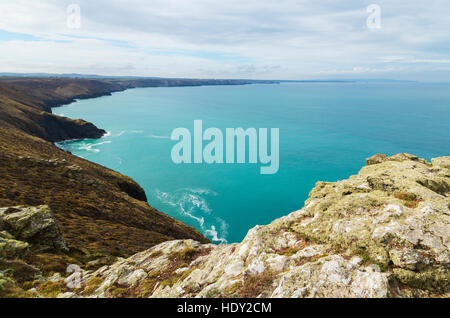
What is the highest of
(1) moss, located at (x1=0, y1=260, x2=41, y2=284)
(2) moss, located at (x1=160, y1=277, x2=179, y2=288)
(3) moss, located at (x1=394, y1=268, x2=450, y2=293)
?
(3) moss, located at (x1=394, y1=268, x2=450, y2=293)

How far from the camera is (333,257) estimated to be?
1109 cm

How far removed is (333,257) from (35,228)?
2157 centimetres

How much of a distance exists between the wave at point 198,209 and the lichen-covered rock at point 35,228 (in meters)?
39.8

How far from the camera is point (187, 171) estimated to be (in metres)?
96.1

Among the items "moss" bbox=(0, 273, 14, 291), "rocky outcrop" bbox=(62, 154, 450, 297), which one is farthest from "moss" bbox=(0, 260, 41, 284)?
"rocky outcrop" bbox=(62, 154, 450, 297)

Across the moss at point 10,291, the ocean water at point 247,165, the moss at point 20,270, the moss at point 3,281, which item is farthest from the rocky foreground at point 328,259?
the ocean water at point 247,165

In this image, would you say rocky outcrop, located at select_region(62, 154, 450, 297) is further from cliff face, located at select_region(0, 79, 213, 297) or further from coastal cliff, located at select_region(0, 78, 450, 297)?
cliff face, located at select_region(0, 79, 213, 297)

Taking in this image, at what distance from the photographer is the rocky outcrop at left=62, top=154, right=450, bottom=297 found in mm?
9797

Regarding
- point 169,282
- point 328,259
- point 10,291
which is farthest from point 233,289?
point 10,291

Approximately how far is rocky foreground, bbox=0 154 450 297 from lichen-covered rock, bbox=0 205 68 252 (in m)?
1.55

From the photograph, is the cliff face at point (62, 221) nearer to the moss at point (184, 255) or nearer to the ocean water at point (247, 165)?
the moss at point (184, 255)

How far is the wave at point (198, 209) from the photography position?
194 ft
